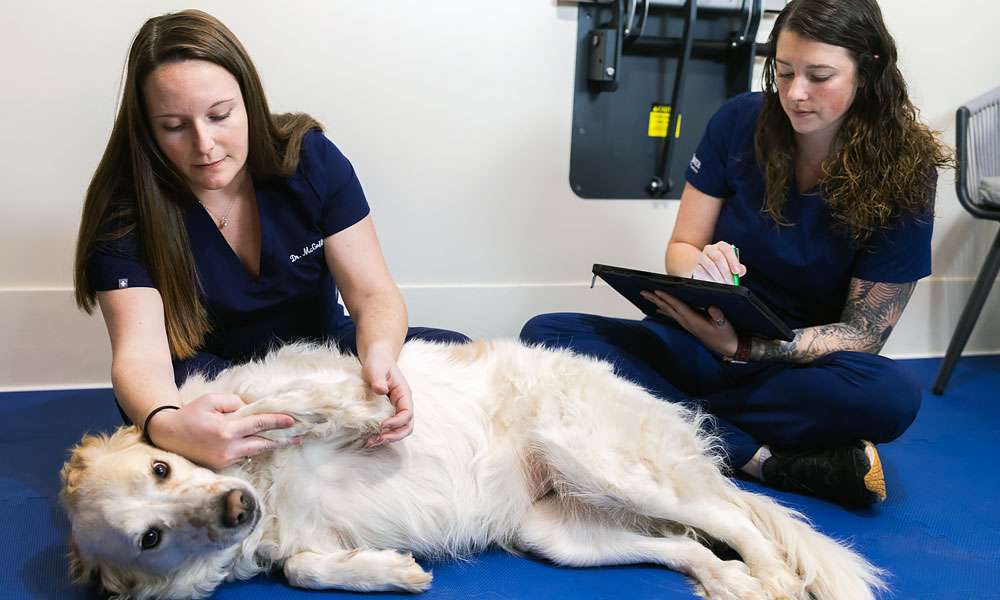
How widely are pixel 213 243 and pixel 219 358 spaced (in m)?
0.33

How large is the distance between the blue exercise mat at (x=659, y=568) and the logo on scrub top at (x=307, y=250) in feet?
2.65

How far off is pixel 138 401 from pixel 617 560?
1.09 meters

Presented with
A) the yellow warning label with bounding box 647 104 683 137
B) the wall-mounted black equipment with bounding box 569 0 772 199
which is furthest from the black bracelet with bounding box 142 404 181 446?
the yellow warning label with bounding box 647 104 683 137

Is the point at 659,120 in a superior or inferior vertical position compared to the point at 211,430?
superior

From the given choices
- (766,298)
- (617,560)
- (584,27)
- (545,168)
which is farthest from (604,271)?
(584,27)

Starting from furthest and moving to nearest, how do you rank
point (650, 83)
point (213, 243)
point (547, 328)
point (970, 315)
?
point (650, 83) → point (970, 315) → point (547, 328) → point (213, 243)

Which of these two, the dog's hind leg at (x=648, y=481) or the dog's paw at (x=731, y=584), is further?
the dog's hind leg at (x=648, y=481)

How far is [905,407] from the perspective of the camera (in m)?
1.95

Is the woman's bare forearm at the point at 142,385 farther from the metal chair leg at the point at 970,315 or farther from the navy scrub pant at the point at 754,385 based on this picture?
the metal chair leg at the point at 970,315

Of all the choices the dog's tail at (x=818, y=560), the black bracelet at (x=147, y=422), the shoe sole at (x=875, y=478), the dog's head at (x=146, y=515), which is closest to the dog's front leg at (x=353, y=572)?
the dog's head at (x=146, y=515)

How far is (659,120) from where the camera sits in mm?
3082

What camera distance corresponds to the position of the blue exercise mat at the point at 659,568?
1584 mm

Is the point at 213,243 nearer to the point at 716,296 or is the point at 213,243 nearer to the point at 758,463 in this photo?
the point at 716,296

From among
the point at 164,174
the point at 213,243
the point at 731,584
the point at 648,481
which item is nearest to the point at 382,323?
the point at 213,243
